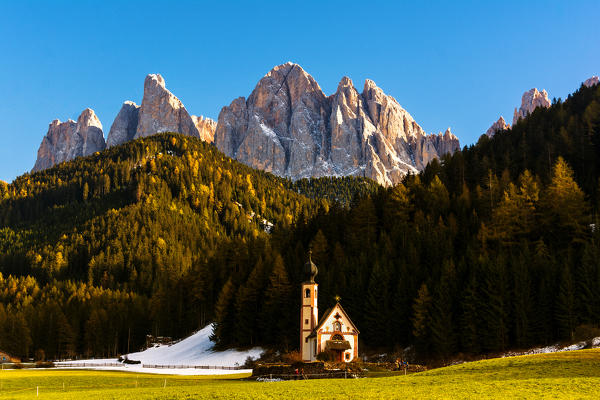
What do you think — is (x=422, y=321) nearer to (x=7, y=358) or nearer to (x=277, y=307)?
(x=277, y=307)

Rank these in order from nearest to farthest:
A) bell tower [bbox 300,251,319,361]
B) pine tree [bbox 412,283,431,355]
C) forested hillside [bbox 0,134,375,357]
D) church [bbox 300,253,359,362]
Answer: church [bbox 300,253,359,362] < pine tree [bbox 412,283,431,355] < bell tower [bbox 300,251,319,361] < forested hillside [bbox 0,134,375,357]

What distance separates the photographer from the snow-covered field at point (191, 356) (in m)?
73.3

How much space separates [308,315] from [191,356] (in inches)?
1178

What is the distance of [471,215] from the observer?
8212cm

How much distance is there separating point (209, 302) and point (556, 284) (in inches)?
2603

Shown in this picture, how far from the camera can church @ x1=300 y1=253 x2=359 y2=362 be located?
60.4 metres

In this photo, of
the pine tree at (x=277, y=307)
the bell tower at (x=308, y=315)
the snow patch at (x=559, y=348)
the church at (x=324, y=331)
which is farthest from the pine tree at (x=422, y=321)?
the pine tree at (x=277, y=307)

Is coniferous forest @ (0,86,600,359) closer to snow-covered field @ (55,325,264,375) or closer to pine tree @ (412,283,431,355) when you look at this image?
pine tree @ (412,283,431,355)

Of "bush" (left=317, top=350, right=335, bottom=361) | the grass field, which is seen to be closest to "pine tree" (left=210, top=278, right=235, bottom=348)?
"bush" (left=317, top=350, right=335, bottom=361)

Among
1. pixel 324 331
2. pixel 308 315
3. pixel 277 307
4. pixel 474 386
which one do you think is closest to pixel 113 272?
pixel 277 307

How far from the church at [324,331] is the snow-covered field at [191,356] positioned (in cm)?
1048

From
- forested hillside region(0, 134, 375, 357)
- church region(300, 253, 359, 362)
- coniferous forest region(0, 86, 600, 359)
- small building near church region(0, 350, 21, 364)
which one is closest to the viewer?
coniferous forest region(0, 86, 600, 359)

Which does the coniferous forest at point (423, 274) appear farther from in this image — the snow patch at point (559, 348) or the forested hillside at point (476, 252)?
the snow patch at point (559, 348)

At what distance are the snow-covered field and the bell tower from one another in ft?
31.8
